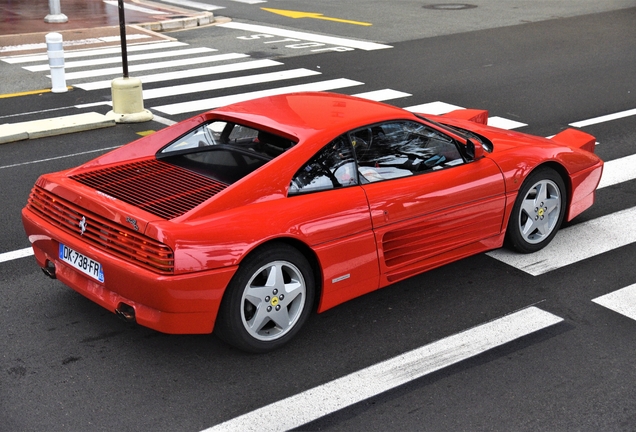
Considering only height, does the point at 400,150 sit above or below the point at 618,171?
above

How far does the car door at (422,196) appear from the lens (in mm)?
5734

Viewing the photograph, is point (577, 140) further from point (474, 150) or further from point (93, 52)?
point (93, 52)

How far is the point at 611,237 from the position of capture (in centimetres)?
739

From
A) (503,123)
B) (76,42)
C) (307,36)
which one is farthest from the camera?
(307,36)

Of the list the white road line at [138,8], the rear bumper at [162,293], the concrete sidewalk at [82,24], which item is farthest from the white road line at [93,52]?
the rear bumper at [162,293]

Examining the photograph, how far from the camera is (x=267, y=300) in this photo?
5.19 metres

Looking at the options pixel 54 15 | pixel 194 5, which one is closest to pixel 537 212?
pixel 54 15

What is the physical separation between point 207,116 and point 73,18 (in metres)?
17.8

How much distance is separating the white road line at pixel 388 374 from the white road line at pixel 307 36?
12595 mm

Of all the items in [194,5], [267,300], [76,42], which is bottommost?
[76,42]

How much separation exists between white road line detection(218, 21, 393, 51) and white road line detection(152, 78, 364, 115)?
3570 mm

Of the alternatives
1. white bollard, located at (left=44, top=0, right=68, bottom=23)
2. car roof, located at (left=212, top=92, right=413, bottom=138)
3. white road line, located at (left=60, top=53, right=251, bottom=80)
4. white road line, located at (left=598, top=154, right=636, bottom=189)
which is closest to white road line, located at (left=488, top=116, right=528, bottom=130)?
white road line, located at (left=598, top=154, right=636, bottom=189)

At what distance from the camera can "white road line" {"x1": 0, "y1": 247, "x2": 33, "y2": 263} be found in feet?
22.6

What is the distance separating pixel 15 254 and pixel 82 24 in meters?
15.7
